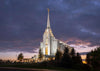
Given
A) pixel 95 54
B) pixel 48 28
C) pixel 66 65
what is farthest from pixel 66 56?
pixel 48 28

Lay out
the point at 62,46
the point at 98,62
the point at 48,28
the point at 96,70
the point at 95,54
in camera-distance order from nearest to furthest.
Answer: the point at 96,70 < the point at 98,62 < the point at 95,54 < the point at 62,46 < the point at 48,28

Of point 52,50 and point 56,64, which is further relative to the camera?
point 52,50

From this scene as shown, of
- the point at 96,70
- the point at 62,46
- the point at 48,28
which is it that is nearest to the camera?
the point at 96,70

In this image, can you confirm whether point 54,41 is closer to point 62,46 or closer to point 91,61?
point 62,46

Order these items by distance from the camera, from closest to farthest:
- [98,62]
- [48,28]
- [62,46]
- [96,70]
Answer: [96,70]
[98,62]
[62,46]
[48,28]

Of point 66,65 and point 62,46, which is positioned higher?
Answer: point 62,46

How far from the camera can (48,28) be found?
407ft

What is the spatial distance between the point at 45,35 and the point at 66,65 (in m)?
76.0

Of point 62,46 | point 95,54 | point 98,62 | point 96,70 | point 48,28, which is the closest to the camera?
point 96,70

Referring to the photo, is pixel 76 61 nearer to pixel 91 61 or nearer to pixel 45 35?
pixel 91 61

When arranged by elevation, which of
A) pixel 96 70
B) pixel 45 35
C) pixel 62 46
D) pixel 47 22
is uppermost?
pixel 47 22

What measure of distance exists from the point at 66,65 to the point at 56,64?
4.35m

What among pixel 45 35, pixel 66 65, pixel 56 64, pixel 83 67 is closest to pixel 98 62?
pixel 83 67

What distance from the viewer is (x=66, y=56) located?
156 feet
